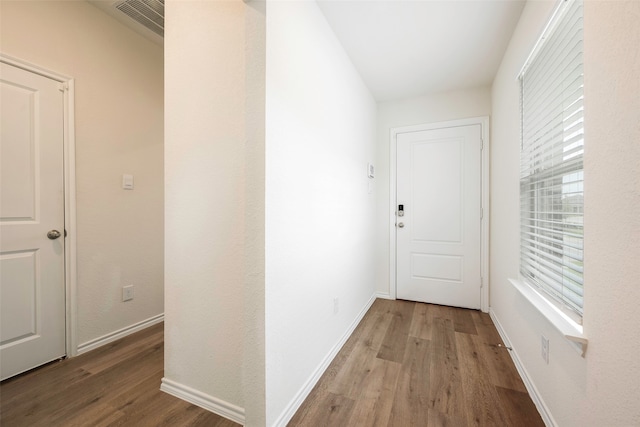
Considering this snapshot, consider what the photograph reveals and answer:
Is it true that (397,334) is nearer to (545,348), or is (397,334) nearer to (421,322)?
(421,322)

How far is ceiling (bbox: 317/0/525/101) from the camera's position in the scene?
1.73 metres

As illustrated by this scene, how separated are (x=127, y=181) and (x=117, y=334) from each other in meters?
1.30

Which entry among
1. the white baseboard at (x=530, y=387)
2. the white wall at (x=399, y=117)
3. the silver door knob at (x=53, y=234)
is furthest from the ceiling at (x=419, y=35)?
the white baseboard at (x=530, y=387)

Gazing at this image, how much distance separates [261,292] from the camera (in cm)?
119

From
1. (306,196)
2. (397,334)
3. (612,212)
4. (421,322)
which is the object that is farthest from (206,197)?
(421,322)

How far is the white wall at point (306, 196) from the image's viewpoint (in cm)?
125

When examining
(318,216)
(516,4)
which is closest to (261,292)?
(318,216)

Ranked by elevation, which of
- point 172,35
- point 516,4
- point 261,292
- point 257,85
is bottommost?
point 261,292

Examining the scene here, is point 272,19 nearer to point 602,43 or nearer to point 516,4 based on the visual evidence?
point 602,43

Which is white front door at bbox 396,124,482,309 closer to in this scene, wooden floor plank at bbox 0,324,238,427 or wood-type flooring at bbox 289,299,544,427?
wood-type flooring at bbox 289,299,544,427

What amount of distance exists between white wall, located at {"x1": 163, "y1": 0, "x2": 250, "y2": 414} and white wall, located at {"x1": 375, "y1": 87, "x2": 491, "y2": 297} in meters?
2.23

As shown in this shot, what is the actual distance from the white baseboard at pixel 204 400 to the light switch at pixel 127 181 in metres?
1.60

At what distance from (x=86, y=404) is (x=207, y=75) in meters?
1.96

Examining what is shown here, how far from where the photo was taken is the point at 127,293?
223cm
